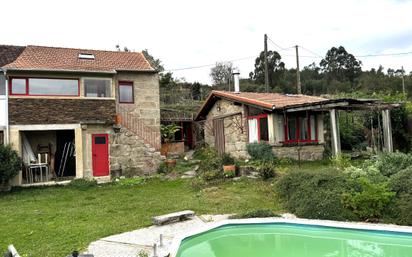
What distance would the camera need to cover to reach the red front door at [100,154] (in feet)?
47.8

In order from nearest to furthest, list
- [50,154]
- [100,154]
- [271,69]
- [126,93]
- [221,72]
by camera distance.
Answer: [100,154], [50,154], [126,93], [221,72], [271,69]

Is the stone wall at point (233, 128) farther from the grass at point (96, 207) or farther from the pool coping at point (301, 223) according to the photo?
the pool coping at point (301, 223)

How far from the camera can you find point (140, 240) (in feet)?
20.4

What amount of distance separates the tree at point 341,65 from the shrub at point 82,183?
148 feet

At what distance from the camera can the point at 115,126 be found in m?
14.8

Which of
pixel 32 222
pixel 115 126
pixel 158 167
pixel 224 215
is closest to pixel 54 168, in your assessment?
pixel 115 126

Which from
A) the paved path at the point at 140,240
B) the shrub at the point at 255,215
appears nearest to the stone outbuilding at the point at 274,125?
the shrub at the point at 255,215

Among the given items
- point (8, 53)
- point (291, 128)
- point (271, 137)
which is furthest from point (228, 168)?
point (8, 53)

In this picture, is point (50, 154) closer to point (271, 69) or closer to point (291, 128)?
point (291, 128)

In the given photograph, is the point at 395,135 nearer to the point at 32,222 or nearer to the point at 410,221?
the point at 410,221

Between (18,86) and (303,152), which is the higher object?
(18,86)

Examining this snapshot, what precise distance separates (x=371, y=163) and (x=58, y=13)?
528 inches

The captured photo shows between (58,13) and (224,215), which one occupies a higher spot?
(58,13)

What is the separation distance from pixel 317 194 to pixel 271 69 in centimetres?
3990
